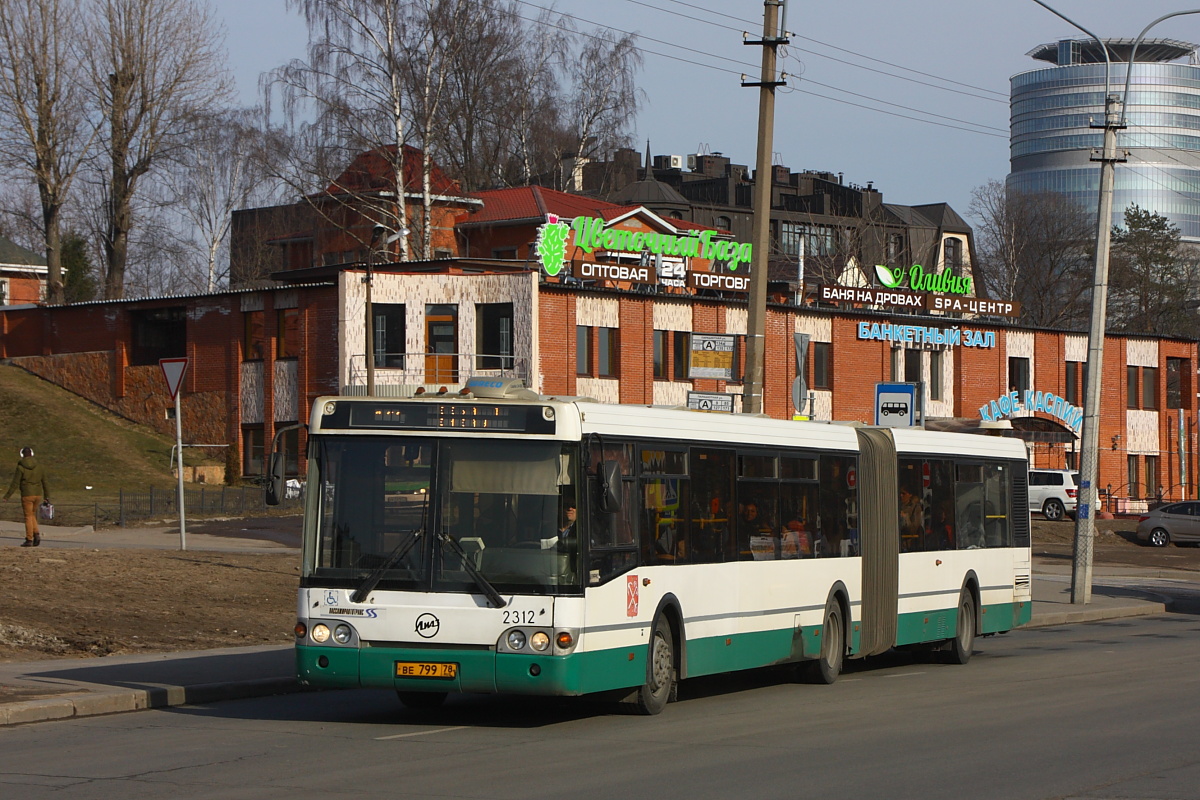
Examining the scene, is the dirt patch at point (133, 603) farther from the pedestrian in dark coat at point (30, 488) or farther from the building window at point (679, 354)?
the building window at point (679, 354)

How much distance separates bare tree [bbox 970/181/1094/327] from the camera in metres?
92.3

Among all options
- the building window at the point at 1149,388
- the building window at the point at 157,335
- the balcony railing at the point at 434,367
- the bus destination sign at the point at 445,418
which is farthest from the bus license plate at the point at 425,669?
the building window at the point at 1149,388

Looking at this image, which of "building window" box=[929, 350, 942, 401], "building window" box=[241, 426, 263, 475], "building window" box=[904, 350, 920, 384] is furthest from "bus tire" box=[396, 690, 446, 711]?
"building window" box=[929, 350, 942, 401]

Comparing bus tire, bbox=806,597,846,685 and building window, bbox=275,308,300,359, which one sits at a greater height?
building window, bbox=275,308,300,359

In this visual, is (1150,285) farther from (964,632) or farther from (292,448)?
(964,632)

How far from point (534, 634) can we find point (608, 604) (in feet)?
2.48

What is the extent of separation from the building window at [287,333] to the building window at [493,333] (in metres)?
5.91

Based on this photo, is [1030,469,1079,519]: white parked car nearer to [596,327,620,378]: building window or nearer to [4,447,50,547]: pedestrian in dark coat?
[596,327,620,378]: building window

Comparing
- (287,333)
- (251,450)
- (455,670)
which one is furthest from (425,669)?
(251,450)

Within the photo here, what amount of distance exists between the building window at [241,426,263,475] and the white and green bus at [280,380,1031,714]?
125ft

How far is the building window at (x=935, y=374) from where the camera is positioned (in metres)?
62.1

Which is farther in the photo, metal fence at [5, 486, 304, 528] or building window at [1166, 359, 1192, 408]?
building window at [1166, 359, 1192, 408]

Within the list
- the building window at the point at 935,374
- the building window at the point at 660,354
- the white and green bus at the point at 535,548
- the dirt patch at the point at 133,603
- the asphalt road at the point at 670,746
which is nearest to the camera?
the asphalt road at the point at 670,746

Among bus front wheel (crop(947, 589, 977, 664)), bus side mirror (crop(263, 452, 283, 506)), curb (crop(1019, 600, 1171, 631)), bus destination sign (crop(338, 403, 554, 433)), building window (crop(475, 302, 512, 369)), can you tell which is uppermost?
building window (crop(475, 302, 512, 369))
